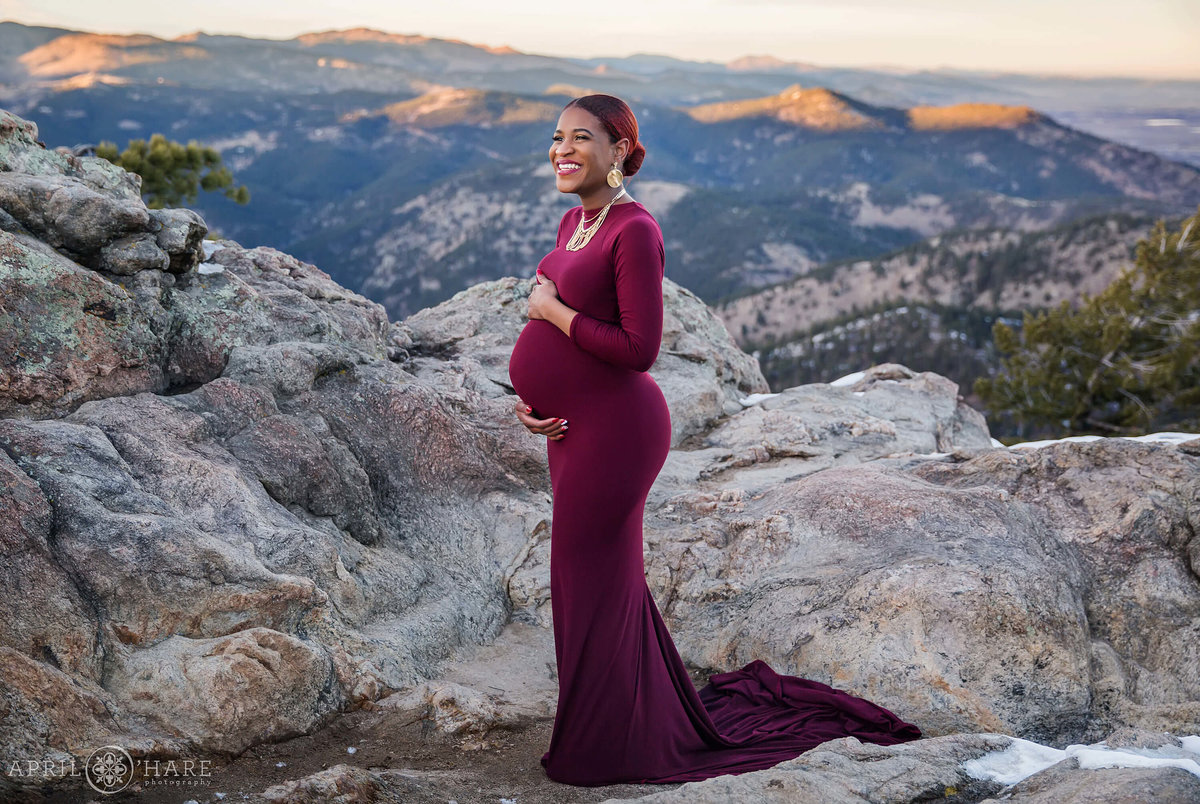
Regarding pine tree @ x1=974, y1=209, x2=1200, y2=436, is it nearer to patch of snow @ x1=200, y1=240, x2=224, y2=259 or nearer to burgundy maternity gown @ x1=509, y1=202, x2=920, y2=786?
patch of snow @ x1=200, y1=240, x2=224, y2=259

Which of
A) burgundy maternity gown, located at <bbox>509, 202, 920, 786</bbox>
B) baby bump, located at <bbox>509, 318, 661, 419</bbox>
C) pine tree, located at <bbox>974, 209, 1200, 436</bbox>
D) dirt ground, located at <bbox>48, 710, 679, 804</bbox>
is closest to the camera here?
dirt ground, located at <bbox>48, 710, 679, 804</bbox>

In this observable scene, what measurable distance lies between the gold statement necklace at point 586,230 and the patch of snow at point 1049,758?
3.31 meters

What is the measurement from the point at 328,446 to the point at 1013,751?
499 centimetres

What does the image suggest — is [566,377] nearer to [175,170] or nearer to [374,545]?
[374,545]

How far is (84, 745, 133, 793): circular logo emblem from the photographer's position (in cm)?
409

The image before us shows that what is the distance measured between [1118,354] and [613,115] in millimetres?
32401

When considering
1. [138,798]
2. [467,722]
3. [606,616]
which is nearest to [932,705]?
[606,616]

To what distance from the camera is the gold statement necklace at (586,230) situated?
4.80 meters

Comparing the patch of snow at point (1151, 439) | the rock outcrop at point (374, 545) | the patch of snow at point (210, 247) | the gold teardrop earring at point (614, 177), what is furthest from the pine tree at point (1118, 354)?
the gold teardrop earring at point (614, 177)

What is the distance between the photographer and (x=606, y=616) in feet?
17.2

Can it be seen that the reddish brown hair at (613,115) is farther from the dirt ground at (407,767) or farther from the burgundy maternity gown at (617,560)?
the dirt ground at (407,767)

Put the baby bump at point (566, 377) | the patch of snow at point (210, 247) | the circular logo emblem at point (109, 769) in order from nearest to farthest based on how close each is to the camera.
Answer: the circular logo emblem at point (109, 769) < the baby bump at point (566, 377) < the patch of snow at point (210, 247)

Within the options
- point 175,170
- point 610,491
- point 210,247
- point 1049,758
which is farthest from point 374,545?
point 175,170

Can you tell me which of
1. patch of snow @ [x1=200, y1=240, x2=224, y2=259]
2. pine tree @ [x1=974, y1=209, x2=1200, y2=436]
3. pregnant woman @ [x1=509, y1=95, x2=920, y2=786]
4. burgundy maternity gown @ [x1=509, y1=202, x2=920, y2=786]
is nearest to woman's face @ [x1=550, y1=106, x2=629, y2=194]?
pregnant woman @ [x1=509, y1=95, x2=920, y2=786]
